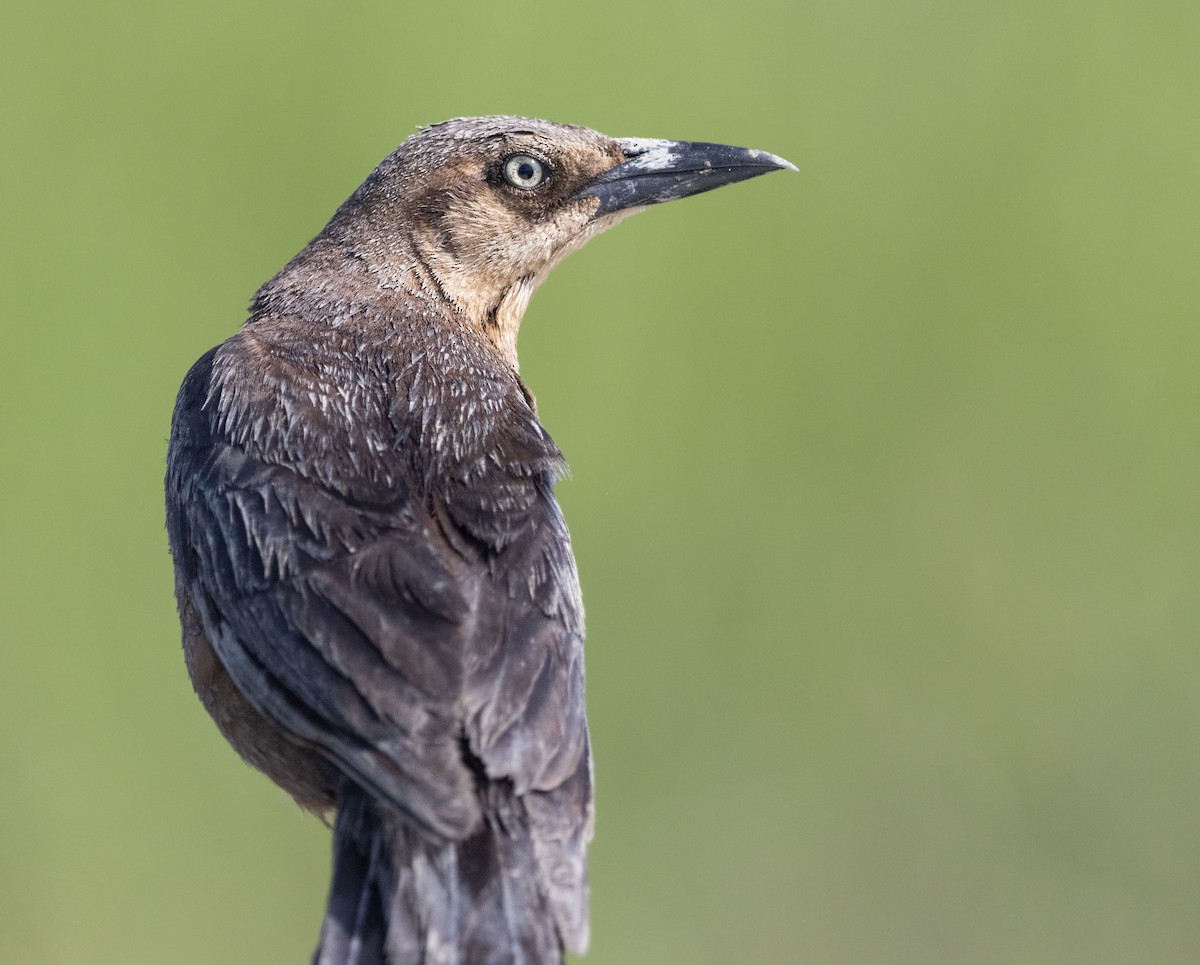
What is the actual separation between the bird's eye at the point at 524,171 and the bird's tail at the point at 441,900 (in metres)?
2.43

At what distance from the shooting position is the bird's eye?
5.66 m

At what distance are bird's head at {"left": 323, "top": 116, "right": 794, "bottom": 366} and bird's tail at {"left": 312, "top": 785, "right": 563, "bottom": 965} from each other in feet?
7.24

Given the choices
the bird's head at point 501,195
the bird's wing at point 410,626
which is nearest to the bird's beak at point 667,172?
the bird's head at point 501,195

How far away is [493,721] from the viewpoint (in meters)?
3.92

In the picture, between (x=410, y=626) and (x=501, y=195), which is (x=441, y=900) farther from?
(x=501, y=195)

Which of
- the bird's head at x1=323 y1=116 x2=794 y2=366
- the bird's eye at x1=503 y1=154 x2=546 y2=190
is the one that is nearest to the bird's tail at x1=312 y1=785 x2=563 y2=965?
the bird's head at x1=323 y1=116 x2=794 y2=366

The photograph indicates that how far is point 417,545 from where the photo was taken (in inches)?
168

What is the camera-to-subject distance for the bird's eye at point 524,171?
5664mm

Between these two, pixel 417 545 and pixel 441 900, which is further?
pixel 417 545

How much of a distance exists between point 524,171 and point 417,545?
1852mm

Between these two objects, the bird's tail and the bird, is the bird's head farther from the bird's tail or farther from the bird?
the bird's tail

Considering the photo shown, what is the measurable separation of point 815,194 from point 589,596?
7.65ft

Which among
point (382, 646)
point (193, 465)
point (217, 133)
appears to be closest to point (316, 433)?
point (193, 465)

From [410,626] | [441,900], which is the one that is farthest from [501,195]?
[441,900]
